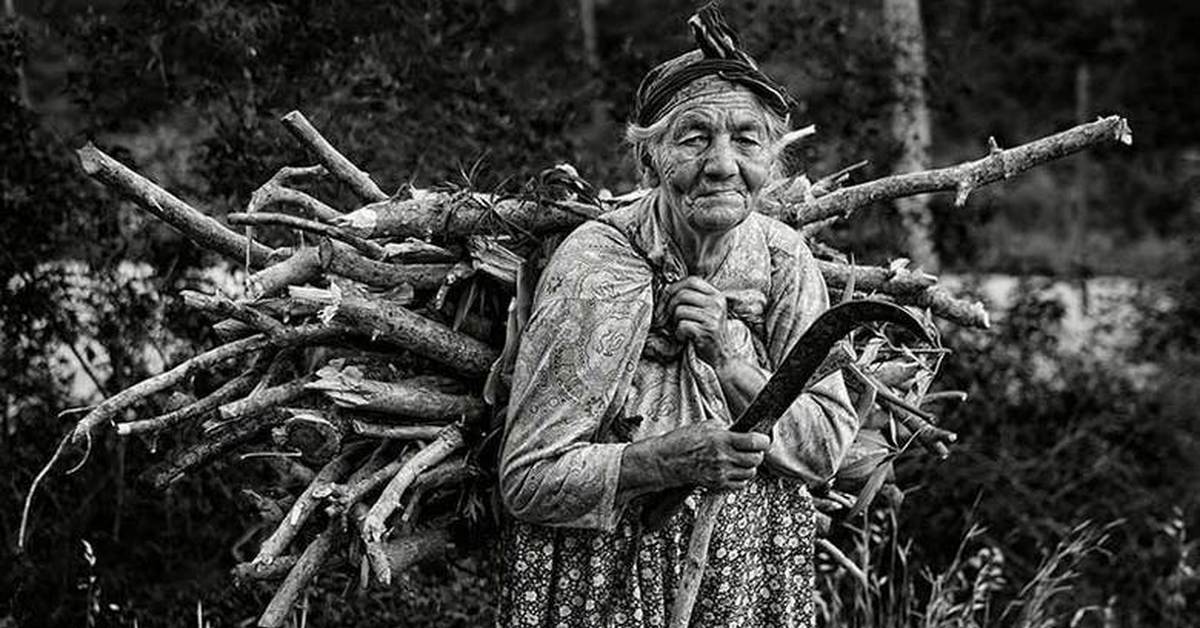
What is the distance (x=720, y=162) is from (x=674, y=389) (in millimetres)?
503

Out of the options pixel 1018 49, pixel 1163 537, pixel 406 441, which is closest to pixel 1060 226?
pixel 1018 49

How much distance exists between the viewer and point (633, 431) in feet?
12.1

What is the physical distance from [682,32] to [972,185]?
10.7 feet

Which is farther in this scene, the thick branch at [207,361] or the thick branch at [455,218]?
the thick branch at [455,218]

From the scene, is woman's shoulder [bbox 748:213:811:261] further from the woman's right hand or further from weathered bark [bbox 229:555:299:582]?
weathered bark [bbox 229:555:299:582]

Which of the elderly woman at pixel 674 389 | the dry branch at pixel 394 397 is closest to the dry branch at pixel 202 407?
the dry branch at pixel 394 397

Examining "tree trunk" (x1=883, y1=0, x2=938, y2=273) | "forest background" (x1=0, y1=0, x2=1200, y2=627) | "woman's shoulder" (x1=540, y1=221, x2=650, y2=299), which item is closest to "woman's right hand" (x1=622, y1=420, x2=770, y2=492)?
"woman's shoulder" (x1=540, y1=221, x2=650, y2=299)

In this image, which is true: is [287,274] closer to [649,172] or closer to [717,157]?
[649,172]

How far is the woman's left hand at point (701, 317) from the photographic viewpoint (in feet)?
12.0

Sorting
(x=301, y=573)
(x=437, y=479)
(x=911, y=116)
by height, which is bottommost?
(x=301, y=573)

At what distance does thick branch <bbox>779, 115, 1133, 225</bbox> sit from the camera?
425 centimetres

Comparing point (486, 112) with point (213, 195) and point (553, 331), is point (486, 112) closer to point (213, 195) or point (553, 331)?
point (213, 195)

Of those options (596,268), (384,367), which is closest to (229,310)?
(384,367)

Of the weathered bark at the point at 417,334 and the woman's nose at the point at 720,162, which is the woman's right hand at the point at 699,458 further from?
the weathered bark at the point at 417,334
